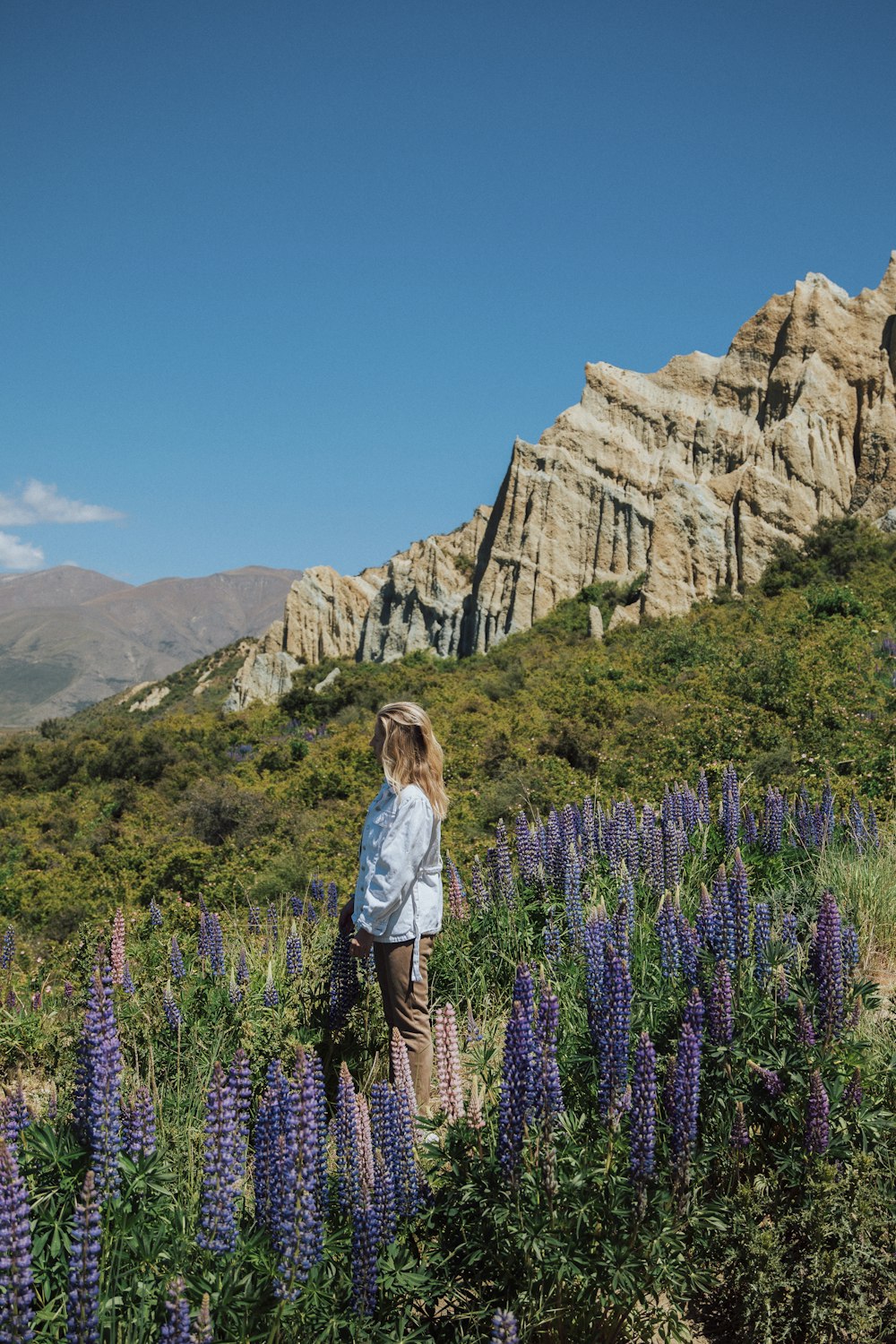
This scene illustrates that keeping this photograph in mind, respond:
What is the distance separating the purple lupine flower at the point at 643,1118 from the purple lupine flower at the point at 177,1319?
4.29ft

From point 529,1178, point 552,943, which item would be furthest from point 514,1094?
point 552,943

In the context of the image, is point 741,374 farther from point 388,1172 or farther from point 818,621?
point 388,1172

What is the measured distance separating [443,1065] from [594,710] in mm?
13780

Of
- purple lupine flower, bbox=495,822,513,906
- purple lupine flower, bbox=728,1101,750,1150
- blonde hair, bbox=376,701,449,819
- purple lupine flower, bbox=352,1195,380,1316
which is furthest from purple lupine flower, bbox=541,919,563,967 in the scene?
purple lupine flower, bbox=352,1195,380,1316

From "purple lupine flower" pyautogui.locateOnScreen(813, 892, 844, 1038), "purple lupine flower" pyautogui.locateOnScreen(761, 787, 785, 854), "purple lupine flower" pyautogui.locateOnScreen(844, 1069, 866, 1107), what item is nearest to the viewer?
"purple lupine flower" pyautogui.locateOnScreen(844, 1069, 866, 1107)

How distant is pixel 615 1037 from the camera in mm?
2949

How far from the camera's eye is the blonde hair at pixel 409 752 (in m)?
4.28

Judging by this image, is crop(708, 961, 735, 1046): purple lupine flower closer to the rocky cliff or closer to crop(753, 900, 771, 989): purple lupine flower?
crop(753, 900, 771, 989): purple lupine flower

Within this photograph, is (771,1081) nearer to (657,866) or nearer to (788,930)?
(788,930)

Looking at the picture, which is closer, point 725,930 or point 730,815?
point 725,930

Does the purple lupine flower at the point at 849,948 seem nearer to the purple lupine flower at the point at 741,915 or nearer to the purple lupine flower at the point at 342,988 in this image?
the purple lupine flower at the point at 741,915

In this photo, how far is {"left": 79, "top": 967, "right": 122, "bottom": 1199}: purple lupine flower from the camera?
2643mm

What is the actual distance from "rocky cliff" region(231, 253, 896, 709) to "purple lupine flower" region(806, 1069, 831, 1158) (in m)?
23.8

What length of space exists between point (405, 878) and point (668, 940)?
1.21m
